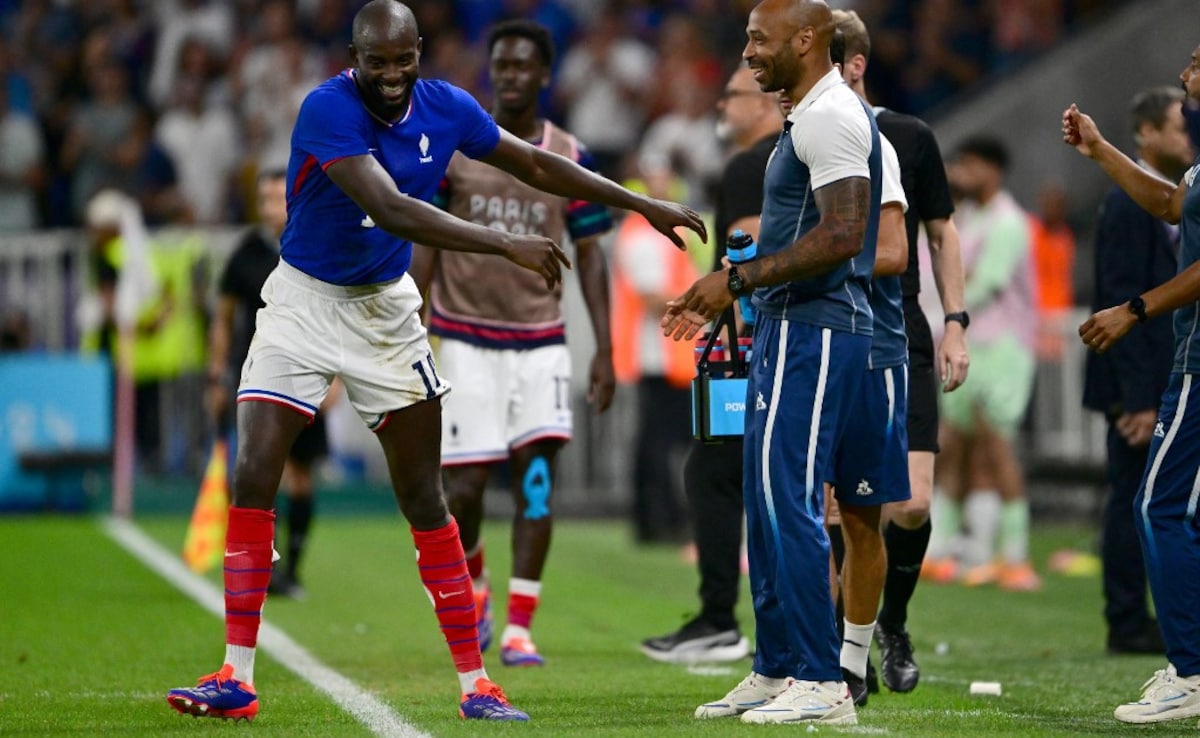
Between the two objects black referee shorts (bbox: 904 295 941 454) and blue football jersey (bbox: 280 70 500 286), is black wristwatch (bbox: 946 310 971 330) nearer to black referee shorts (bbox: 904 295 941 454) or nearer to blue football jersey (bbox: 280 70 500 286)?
black referee shorts (bbox: 904 295 941 454)

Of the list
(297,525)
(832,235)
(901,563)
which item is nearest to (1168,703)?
(901,563)

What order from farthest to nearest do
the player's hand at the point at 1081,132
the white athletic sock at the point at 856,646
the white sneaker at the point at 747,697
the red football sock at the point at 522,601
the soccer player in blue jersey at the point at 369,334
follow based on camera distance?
the red football sock at the point at 522,601 → the player's hand at the point at 1081,132 → the white athletic sock at the point at 856,646 → the white sneaker at the point at 747,697 → the soccer player in blue jersey at the point at 369,334

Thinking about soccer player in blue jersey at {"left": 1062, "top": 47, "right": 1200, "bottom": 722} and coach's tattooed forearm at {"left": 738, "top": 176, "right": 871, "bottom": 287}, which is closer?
coach's tattooed forearm at {"left": 738, "top": 176, "right": 871, "bottom": 287}

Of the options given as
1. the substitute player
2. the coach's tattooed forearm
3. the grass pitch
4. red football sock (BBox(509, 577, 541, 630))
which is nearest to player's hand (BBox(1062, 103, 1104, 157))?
the coach's tattooed forearm

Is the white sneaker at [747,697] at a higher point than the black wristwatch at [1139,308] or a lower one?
lower

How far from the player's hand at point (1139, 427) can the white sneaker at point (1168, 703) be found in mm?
2167

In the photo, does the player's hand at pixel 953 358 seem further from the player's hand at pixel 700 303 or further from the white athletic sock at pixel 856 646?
the player's hand at pixel 700 303

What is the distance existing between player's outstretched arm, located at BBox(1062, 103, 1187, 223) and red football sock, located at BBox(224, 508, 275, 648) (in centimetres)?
331

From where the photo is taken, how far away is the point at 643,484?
15.1m

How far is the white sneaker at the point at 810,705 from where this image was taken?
252 inches

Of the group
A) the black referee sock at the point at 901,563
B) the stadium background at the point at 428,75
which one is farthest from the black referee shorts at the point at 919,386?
the stadium background at the point at 428,75

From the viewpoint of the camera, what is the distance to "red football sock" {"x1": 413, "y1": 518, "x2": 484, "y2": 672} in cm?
691

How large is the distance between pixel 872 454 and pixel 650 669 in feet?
7.49

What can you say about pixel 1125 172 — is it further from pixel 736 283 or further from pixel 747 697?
pixel 747 697
